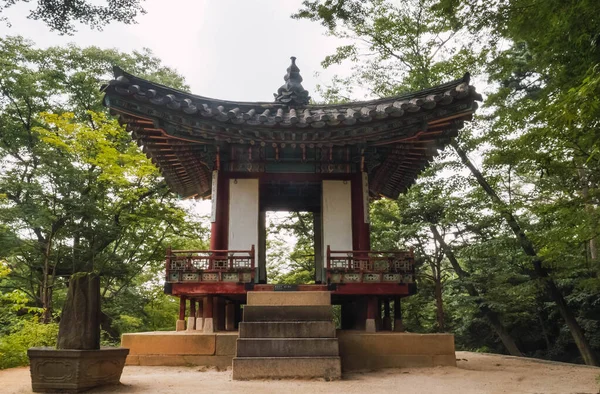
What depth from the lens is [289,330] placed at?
634 centimetres

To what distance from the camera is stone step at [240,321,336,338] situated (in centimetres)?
632

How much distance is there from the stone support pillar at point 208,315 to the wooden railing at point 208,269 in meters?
0.58

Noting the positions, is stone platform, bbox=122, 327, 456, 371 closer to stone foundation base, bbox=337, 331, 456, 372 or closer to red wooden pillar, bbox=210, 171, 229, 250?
stone foundation base, bbox=337, 331, 456, 372

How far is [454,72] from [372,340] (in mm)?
9923

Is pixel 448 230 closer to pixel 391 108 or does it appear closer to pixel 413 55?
pixel 413 55

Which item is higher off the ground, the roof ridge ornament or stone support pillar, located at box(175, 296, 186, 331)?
the roof ridge ornament

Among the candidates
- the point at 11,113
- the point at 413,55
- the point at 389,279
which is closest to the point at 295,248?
the point at 413,55

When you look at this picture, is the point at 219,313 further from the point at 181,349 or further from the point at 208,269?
the point at 181,349

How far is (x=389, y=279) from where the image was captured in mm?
7938

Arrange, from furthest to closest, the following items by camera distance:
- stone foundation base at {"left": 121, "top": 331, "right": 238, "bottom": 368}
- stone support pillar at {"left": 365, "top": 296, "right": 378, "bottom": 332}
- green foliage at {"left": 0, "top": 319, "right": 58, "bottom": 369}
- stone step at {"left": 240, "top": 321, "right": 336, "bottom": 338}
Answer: stone support pillar at {"left": 365, "top": 296, "right": 378, "bottom": 332}, green foliage at {"left": 0, "top": 319, "right": 58, "bottom": 369}, stone foundation base at {"left": 121, "top": 331, "right": 238, "bottom": 368}, stone step at {"left": 240, "top": 321, "right": 336, "bottom": 338}

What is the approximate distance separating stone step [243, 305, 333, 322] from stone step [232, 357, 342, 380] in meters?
0.96

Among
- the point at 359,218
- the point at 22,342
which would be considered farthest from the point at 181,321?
the point at 359,218

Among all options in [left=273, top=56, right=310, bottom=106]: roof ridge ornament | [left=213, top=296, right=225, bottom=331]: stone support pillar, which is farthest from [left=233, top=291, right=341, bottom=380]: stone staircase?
[left=273, top=56, right=310, bottom=106]: roof ridge ornament

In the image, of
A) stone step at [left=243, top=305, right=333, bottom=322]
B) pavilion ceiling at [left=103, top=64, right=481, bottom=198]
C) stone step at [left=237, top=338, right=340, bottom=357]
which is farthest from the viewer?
pavilion ceiling at [left=103, top=64, right=481, bottom=198]
